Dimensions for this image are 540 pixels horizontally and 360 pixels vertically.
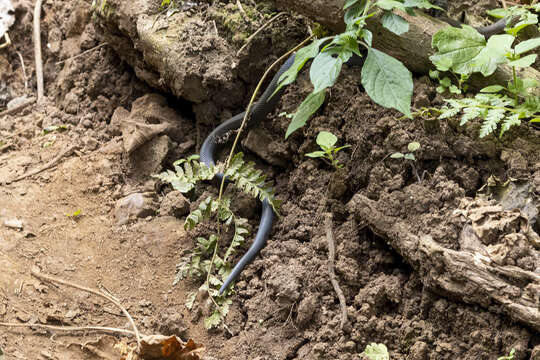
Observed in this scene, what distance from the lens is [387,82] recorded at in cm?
201

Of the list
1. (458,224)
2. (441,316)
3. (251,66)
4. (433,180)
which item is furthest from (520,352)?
(251,66)

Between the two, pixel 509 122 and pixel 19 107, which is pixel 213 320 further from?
pixel 19 107

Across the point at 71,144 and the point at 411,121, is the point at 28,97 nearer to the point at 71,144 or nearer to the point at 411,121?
the point at 71,144

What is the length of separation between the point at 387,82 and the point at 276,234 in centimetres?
115

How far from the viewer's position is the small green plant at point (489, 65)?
2.27 meters

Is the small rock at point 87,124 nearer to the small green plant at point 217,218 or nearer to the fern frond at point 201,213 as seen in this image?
the small green plant at point 217,218

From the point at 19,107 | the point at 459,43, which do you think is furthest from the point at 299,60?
the point at 19,107

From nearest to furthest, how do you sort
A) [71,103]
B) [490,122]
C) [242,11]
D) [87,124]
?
[490,122] → [242,11] → [87,124] → [71,103]

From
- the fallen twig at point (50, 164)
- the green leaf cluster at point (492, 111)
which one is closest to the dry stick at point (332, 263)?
the green leaf cluster at point (492, 111)

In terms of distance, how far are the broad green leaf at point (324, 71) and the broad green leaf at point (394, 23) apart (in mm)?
403

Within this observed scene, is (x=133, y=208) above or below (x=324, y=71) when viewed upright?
below

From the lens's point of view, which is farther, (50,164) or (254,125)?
(50,164)

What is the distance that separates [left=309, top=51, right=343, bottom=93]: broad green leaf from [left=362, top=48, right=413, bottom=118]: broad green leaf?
0.41 feet

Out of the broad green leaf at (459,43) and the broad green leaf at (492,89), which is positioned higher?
the broad green leaf at (459,43)
